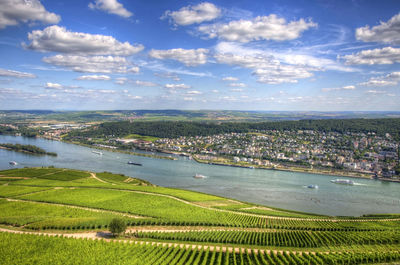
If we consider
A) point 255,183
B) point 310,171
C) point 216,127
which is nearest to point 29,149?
point 255,183

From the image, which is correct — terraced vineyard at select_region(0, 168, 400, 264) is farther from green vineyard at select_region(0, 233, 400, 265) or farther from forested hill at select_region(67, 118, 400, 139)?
forested hill at select_region(67, 118, 400, 139)

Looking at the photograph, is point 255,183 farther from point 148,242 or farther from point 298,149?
point 298,149

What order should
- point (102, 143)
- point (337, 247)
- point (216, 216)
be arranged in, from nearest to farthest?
point (337, 247), point (216, 216), point (102, 143)

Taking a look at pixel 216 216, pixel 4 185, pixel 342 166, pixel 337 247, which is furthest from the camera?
pixel 342 166

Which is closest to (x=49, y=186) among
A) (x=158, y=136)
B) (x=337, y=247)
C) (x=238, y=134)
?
(x=337, y=247)

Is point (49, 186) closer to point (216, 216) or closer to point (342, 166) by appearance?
point (216, 216)

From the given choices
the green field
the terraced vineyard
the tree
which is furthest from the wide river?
the green field

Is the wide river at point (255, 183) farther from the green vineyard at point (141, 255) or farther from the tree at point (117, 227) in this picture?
the tree at point (117, 227)

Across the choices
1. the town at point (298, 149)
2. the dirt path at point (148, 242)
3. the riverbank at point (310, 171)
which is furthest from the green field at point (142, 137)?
the dirt path at point (148, 242)
